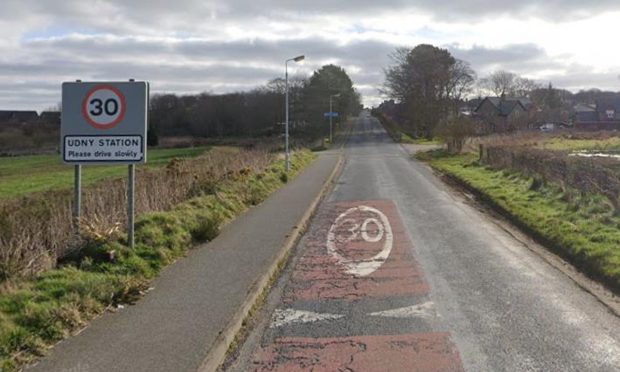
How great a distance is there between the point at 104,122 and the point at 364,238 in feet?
18.1

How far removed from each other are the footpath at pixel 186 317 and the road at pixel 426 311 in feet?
0.98

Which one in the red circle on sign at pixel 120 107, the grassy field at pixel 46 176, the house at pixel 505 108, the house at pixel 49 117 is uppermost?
the house at pixel 505 108

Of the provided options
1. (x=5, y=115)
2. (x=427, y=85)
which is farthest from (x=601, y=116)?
(x=5, y=115)

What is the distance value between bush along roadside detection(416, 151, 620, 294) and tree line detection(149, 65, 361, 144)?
66248mm

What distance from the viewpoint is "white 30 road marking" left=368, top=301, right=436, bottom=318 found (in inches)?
261

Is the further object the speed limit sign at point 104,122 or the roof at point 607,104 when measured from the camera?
the roof at point 607,104

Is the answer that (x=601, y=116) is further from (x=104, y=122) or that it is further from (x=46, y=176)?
(x=104, y=122)

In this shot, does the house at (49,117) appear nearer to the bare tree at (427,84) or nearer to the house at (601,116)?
the bare tree at (427,84)

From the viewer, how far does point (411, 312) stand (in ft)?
22.2

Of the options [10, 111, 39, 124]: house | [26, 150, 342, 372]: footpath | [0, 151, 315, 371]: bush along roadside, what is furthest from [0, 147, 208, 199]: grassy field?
[10, 111, 39, 124]: house

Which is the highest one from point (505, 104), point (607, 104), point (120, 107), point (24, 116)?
point (607, 104)

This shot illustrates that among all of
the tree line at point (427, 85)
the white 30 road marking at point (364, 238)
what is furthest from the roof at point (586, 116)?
the white 30 road marking at point (364, 238)

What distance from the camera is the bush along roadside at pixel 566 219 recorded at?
9.22 metres

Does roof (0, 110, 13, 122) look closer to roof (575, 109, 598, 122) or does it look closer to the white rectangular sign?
roof (575, 109, 598, 122)
